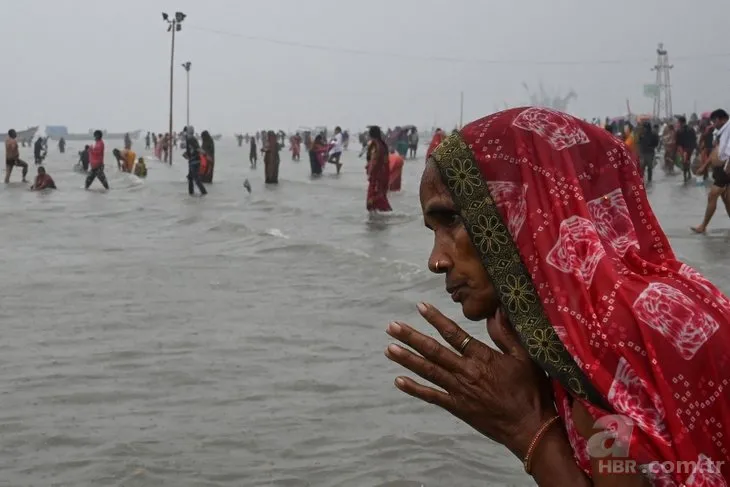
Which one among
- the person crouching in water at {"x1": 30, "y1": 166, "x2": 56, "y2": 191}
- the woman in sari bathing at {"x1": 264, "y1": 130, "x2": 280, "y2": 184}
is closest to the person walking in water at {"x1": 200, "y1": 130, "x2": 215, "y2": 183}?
the woman in sari bathing at {"x1": 264, "y1": 130, "x2": 280, "y2": 184}

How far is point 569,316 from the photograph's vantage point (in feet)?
5.10

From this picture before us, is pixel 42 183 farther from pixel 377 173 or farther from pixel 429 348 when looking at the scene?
pixel 429 348

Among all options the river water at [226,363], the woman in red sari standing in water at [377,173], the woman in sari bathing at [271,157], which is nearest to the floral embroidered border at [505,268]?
the river water at [226,363]

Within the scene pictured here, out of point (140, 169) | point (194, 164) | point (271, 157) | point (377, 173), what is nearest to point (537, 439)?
point (377, 173)

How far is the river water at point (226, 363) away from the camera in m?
4.62

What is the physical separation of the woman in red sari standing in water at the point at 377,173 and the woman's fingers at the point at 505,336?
1592 cm

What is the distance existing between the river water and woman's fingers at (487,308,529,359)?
109 inches

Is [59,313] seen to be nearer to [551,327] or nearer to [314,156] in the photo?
[551,327]

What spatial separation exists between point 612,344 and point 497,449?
345 cm

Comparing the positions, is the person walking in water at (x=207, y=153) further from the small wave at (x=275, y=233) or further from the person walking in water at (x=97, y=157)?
the small wave at (x=275, y=233)

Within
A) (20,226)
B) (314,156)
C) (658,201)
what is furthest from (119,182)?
(658,201)

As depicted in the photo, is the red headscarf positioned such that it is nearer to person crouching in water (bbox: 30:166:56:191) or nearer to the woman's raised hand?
the woman's raised hand

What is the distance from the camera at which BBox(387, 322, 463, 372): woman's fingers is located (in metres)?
1.69
